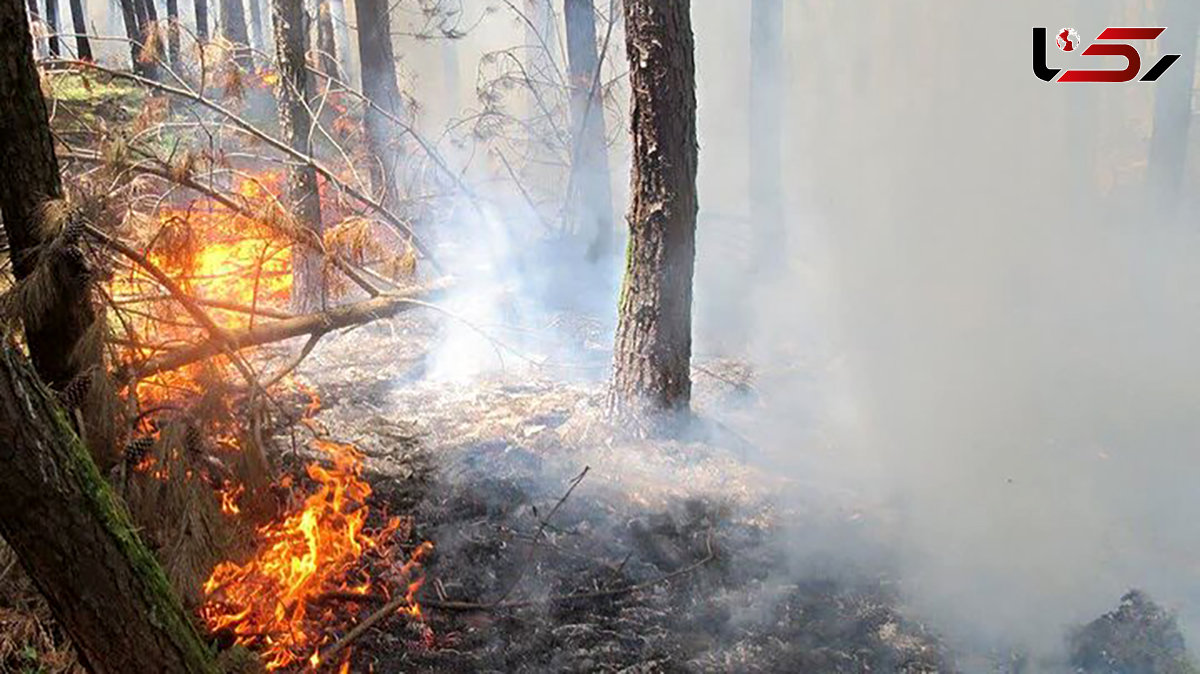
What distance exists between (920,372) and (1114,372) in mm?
2225

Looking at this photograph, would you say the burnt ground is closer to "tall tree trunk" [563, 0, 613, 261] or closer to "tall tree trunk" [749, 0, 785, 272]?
"tall tree trunk" [563, 0, 613, 261]

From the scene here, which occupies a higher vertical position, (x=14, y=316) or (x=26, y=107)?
(x=26, y=107)

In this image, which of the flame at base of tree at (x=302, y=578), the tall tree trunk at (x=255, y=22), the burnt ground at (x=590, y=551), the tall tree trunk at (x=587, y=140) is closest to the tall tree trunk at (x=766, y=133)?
the tall tree trunk at (x=587, y=140)

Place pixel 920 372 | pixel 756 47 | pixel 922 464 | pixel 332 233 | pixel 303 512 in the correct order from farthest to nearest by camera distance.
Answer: pixel 756 47 → pixel 920 372 → pixel 922 464 → pixel 332 233 → pixel 303 512

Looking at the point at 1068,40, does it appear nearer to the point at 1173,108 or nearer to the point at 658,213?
the point at 1173,108

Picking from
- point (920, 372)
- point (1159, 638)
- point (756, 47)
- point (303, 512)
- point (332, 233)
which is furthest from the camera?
point (756, 47)

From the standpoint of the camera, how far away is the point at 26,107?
10.3ft

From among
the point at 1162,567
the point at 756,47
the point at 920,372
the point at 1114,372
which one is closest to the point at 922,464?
the point at 1162,567

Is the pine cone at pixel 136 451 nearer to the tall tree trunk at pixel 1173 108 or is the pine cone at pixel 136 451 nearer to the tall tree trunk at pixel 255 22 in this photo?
the tall tree trunk at pixel 1173 108

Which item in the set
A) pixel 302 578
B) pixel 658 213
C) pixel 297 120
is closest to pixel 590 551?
pixel 302 578

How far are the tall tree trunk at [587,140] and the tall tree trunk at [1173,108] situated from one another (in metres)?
11.1

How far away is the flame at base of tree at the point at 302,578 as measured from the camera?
399cm

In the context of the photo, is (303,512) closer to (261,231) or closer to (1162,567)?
(261,231)

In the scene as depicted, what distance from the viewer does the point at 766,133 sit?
12438mm
